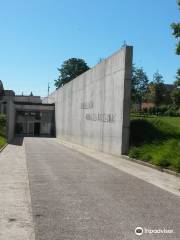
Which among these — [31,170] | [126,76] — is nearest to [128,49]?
[126,76]

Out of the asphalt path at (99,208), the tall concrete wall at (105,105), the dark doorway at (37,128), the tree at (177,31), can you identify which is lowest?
the dark doorway at (37,128)

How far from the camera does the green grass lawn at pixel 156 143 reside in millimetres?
18969

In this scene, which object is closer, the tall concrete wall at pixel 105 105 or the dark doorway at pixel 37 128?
the tall concrete wall at pixel 105 105

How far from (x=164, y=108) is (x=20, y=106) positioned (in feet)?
83.5

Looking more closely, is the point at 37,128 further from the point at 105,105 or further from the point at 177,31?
the point at 177,31

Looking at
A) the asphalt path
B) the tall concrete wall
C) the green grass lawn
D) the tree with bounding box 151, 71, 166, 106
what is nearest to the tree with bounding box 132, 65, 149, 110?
the tree with bounding box 151, 71, 166, 106

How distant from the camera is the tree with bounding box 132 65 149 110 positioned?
94.8 m

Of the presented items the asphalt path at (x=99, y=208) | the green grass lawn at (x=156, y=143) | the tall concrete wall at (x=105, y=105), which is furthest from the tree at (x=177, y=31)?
the asphalt path at (x=99, y=208)

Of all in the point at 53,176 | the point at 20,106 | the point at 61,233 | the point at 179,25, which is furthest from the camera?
the point at 20,106

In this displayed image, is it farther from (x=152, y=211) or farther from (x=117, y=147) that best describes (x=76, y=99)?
(x=152, y=211)

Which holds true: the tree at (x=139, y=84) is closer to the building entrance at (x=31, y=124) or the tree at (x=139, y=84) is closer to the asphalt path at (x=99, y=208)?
the building entrance at (x=31, y=124)

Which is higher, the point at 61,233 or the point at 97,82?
the point at 97,82

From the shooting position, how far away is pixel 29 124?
3425 inches

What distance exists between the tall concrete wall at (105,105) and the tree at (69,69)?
71.2m
